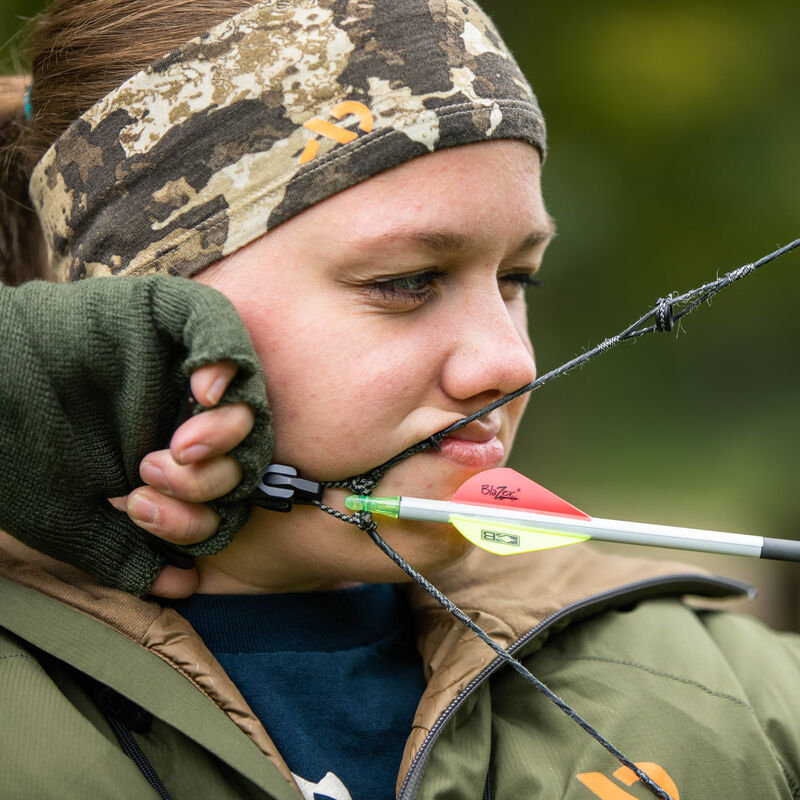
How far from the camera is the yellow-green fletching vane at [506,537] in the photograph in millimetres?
1348

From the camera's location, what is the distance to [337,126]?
1.36m

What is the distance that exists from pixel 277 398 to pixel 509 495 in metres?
0.39

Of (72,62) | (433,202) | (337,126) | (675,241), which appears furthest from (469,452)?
(675,241)

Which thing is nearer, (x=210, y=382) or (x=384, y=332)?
(x=210, y=382)

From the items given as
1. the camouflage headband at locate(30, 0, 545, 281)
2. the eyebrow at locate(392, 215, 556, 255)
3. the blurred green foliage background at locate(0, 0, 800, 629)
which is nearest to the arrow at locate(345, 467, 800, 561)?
the eyebrow at locate(392, 215, 556, 255)

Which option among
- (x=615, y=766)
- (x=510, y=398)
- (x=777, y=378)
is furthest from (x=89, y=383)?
(x=777, y=378)

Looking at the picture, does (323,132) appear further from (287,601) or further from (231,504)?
(287,601)

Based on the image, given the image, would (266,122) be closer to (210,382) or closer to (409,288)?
(409,288)

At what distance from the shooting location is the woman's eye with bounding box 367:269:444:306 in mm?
1343

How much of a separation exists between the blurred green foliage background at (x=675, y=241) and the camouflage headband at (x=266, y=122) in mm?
2300

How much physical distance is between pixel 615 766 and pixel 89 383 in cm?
99

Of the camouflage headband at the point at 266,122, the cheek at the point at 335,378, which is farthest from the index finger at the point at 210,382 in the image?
the camouflage headband at the point at 266,122

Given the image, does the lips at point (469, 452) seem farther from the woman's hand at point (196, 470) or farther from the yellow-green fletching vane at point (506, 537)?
the woman's hand at point (196, 470)

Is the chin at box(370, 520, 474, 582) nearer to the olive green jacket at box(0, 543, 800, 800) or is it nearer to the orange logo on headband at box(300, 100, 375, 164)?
the olive green jacket at box(0, 543, 800, 800)
